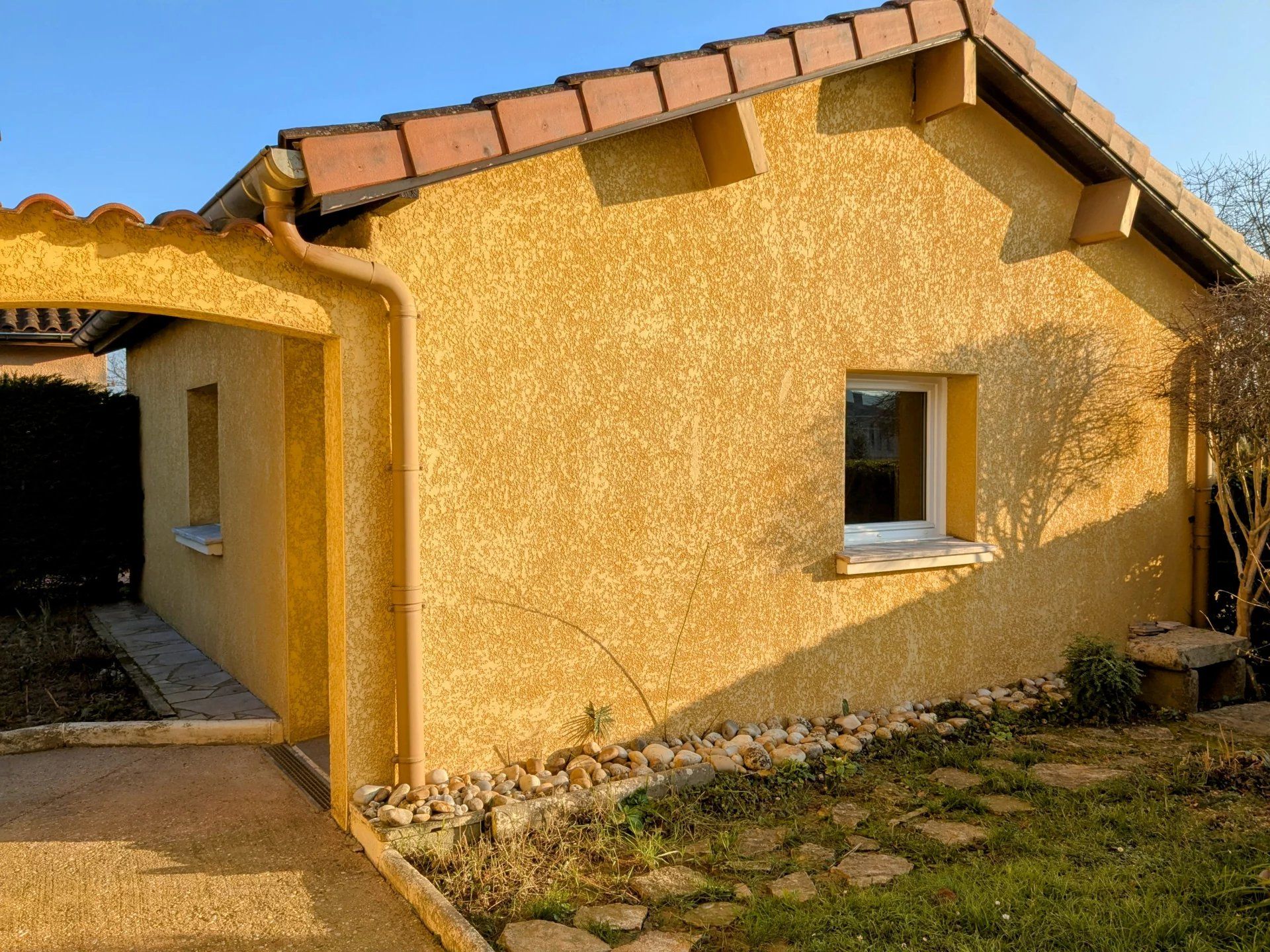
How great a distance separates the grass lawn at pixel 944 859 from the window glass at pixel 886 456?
75.7 inches

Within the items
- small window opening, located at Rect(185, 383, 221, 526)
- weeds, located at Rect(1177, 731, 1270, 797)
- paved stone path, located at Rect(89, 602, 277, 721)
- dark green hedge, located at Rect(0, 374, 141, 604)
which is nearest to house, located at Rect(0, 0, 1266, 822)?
paved stone path, located at Rect(89, 602, 277, 721)

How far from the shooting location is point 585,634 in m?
5.30

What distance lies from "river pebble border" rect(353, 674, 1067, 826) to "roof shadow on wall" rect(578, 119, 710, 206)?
324 centimetres

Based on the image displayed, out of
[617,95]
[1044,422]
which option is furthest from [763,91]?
[1044,422]

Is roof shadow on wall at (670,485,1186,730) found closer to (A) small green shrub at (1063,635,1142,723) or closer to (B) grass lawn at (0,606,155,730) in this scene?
(A) small green shrub at (1063,635,1142,723)

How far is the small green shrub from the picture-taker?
6672 millimetres

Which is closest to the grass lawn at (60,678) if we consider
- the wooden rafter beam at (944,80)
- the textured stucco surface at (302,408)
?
the textured stucco surface at (302,408)

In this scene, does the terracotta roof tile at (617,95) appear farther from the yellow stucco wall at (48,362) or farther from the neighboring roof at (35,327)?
the yellow stucco wall at (48,362)

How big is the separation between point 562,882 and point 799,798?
163cm

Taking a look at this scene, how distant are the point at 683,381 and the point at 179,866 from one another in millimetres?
3681

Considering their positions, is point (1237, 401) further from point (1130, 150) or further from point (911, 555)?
point (911, 555)

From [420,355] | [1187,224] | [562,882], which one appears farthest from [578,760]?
[1187,224]

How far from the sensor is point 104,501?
455 inches

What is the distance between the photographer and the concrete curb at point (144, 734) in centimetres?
605
